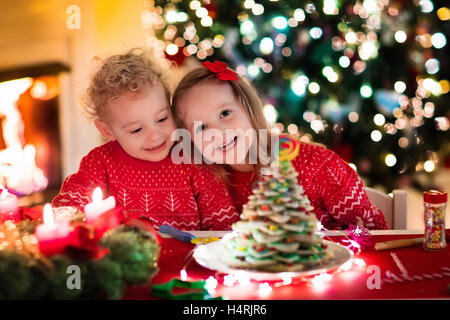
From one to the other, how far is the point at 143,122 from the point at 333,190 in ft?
2.01

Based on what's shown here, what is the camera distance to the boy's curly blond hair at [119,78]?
1669mm

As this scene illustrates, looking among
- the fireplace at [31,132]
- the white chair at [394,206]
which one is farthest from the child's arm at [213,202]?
the fireplace at [31,132]

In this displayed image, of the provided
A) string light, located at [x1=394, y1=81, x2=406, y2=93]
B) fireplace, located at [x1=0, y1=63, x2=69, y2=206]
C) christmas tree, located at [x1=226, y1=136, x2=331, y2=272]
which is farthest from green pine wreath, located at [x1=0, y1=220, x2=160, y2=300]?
fireplace, located at [x1=0, y1=63, x2=69, y2=206]

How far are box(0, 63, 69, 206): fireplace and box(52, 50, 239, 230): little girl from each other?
209cm

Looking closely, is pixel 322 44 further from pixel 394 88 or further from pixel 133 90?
pixel 133 90

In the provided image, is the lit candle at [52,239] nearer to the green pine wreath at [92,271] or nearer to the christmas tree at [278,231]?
the green pine wreath at [92,271]

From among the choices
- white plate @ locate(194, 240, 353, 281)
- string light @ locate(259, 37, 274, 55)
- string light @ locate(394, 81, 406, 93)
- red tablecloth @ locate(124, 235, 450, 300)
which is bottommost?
red tablecloth @ locate(124, 235, 450, 300)

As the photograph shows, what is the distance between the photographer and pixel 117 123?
5.60 ft

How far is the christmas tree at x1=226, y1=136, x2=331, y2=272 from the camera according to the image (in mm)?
1062

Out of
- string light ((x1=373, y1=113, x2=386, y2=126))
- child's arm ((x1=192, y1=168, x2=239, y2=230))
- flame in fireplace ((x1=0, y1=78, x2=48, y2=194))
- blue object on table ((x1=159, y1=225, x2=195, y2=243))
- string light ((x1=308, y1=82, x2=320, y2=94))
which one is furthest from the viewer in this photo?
flame in fireplace ((x1=0, y1=78, x2=48, y2=194))

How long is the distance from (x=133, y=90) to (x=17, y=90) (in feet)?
7.96

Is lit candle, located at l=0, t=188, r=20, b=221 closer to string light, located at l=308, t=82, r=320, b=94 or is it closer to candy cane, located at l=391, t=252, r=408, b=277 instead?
candy cane, located at l=391, t=252, r=408, b=277
